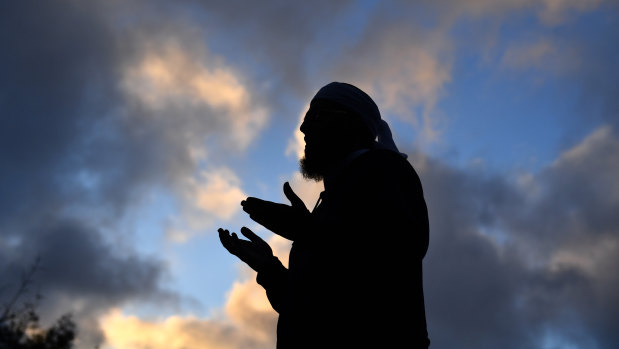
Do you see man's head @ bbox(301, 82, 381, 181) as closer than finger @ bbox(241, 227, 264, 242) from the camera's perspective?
Yes

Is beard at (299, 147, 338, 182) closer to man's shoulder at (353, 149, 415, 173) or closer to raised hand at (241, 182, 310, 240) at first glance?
man's shoulder at (353, 149, 415, 173)

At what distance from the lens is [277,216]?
3432 millimetres

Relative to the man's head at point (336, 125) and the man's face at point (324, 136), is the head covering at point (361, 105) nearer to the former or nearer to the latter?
the man's head at point (336, 125)

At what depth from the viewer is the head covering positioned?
18.0 ft

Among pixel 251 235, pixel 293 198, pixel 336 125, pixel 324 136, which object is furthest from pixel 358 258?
pixel 251 235

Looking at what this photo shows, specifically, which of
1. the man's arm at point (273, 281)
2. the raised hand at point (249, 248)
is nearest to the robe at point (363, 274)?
the man's arm at point (273, 281)

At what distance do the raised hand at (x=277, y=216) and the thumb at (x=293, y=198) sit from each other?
107 mm

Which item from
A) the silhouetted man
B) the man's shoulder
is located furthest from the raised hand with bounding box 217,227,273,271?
the man's shoulder

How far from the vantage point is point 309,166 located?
17.6 feet

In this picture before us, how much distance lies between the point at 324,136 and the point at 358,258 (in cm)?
166

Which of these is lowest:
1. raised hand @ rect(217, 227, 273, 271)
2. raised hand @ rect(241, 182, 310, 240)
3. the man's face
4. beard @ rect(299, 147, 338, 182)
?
raised hand @ rect(241, 182, 310, 240)

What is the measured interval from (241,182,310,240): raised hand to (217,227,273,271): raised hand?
1.76 m

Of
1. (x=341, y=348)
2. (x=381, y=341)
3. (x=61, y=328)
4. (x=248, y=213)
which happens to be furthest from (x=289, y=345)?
(x=61, y=328)

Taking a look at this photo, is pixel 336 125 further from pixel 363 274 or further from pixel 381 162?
pixel 363 274
